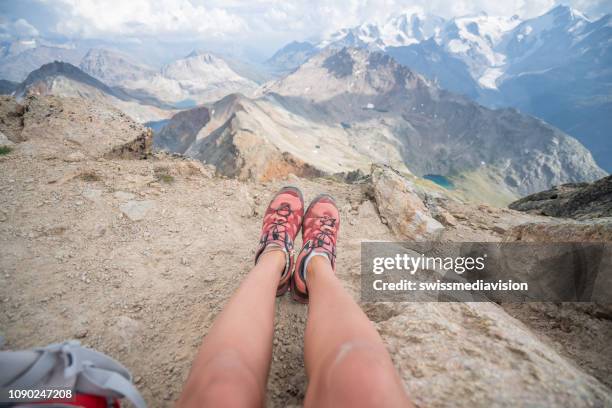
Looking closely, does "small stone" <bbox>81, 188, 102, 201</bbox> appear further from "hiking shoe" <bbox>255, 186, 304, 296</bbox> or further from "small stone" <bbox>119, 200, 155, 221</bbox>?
"hiking shoe" <bbox>255, 186, 304, 296</bbox>

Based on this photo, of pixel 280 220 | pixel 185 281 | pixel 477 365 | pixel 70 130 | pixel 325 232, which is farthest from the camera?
pixel 70 130

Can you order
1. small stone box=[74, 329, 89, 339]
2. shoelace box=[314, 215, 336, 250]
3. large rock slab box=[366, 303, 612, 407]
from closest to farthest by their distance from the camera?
large rock slab box=[366, 303, 612, 407] → small stone box=[74, 329, 89, 339] → shoelace box=[314, 215, 336, 250]

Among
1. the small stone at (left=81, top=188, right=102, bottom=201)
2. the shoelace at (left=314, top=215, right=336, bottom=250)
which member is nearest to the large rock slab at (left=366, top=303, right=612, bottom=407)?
the shoelace at (left=314, top=215, right=336, bottom=250)

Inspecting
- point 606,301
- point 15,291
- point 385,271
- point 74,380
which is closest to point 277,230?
point 385,271

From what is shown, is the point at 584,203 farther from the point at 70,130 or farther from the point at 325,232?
the point at 70,130

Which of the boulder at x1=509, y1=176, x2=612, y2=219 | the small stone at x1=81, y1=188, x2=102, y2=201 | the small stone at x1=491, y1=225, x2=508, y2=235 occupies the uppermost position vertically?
the boulder at x1=509, y1=176, x2=612, y2=219

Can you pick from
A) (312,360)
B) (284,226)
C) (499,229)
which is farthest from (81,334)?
(499,229)
